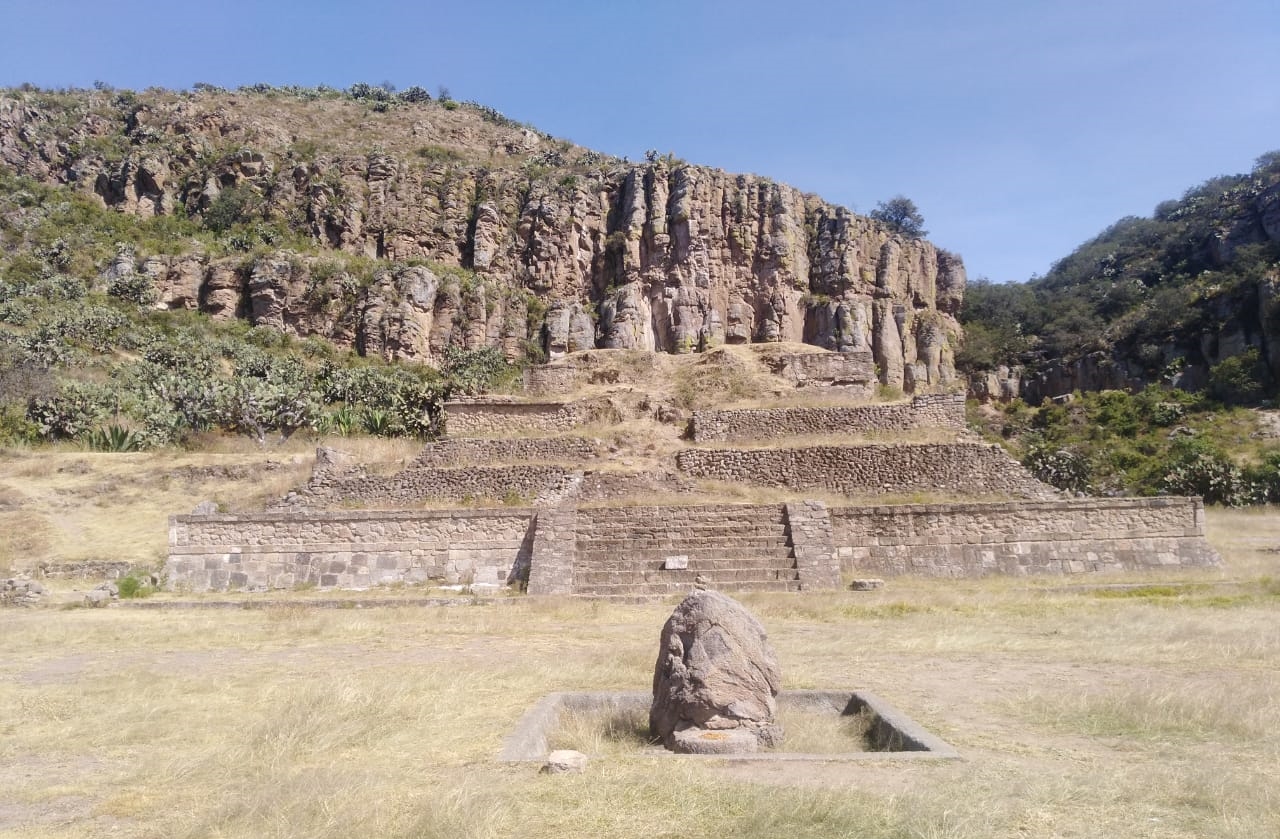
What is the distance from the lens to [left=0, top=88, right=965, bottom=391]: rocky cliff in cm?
6072

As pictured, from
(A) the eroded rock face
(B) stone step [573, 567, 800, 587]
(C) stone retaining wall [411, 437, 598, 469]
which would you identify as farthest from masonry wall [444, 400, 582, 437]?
(A) the eroded rock face

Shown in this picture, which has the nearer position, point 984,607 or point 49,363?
point 984,607

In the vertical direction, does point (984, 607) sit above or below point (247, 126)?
below

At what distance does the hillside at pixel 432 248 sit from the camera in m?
59.7

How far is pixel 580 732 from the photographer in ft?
21.0

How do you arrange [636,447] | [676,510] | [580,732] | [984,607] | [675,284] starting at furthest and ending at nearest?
[675,284]
[636,447]
[676,510]
[984,607]
[580,732]

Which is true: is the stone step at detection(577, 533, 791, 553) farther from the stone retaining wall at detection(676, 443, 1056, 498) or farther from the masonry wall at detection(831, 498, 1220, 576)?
the stone retaining wall at detection(676, 443, 1056, 498)

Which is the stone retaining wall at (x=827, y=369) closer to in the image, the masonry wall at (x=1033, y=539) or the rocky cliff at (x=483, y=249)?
the masonry wall at (x=1033, y=539)

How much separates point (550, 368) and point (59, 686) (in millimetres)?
20426

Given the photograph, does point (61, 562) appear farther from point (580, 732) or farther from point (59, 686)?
point (580, 732)

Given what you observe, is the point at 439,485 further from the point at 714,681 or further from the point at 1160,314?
the point at 1160,314

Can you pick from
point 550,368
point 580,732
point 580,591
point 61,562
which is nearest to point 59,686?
point 580,732

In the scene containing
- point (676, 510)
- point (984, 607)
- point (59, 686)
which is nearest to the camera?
point (59, 686)

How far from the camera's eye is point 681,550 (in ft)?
55.8
